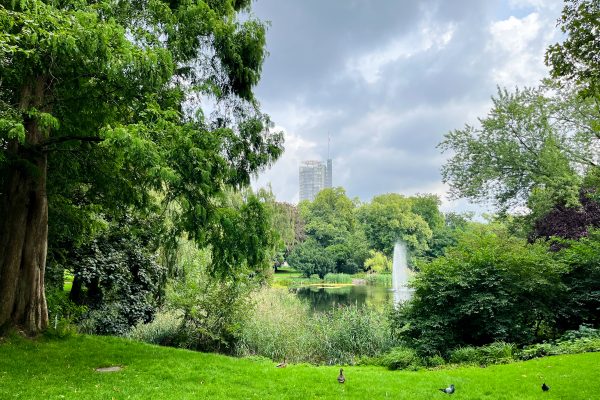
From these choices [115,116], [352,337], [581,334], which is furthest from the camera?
[352,337]

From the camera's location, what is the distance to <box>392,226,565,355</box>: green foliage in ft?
31.9

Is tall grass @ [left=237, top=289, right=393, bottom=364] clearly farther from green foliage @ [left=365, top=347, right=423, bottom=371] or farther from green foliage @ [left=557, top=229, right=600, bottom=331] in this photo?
green foliage @ [left=557, top=229, right=600, bottom=331]

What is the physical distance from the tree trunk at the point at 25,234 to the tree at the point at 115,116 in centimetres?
2

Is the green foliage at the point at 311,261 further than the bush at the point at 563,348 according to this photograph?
Yes

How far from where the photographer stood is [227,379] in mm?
6664

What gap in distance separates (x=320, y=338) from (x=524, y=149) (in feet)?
46.7

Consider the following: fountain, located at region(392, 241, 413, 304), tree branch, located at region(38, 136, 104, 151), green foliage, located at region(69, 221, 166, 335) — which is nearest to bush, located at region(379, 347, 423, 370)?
tree branch, located at region(38, 136, 104, 151)

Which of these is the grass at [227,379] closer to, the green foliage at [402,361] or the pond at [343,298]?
the green foliage at [402,361]

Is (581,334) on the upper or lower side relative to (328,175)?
lower

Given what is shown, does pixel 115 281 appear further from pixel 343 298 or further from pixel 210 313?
pixel 343 298

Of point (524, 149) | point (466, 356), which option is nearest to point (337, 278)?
point (524, 149)

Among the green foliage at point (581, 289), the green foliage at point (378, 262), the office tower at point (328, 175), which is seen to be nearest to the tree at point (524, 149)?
the green foliage at point (581, 289)

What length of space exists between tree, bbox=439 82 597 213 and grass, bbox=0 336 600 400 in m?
12.3

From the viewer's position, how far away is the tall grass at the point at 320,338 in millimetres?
11273
